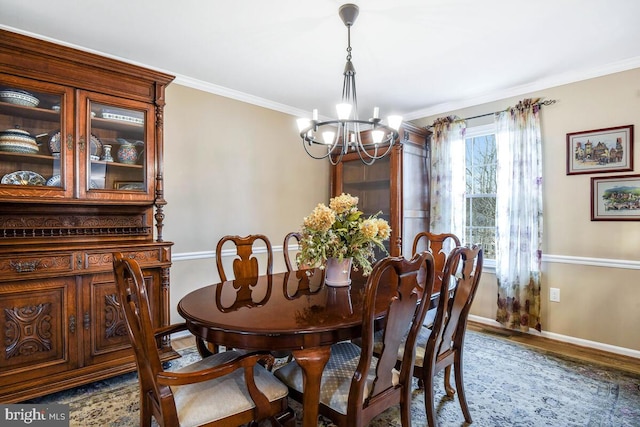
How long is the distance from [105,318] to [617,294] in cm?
415

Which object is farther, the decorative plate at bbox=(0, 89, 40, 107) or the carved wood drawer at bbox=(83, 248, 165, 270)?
the carved wood drawer at bbox=(83, 248, 165, 270)

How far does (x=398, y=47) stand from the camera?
8.86ft

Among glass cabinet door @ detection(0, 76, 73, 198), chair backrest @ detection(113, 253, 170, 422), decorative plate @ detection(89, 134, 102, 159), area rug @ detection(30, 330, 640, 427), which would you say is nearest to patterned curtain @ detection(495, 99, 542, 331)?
area rug @ detection(30, 330, 640, 427)

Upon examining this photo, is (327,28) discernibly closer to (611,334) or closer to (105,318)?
(105,318)

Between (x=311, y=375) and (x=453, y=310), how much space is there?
86 centimetres

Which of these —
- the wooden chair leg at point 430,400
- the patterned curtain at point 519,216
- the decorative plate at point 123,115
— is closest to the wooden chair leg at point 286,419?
the wooden chair leg at point 430,400

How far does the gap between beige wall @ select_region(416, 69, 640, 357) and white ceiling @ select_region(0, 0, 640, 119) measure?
0.76ft

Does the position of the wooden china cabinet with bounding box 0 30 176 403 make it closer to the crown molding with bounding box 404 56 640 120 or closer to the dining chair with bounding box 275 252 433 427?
the dining chair with bounding box 275 252 433 427

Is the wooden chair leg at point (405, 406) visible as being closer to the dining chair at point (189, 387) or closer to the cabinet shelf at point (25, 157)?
the dining chair at point (189, 387)

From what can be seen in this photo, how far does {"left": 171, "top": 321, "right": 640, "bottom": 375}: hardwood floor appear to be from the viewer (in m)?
2.77

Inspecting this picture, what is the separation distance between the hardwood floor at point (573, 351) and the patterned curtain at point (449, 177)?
110 cm

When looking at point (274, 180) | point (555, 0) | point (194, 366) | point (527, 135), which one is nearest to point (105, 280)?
point (194, 366)

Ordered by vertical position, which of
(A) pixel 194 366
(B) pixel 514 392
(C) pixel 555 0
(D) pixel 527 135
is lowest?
(B) pixel 514 392

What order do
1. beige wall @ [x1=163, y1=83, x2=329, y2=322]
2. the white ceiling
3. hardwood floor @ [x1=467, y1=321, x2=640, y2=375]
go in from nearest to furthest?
the white ceiling
hardwood floor @ [x1=467, y1=321, x2=640, y2=375]
beige wall @ [x1=163, y1=83, x2=329, y2=322]
